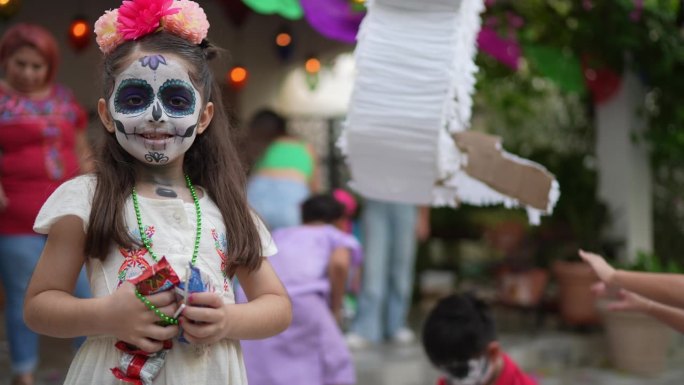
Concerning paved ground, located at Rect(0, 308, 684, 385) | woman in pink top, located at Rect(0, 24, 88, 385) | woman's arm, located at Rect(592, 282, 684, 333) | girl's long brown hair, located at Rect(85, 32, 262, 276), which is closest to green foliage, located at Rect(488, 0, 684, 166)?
paved ground, located at Rect(0, 308, 684, 385)

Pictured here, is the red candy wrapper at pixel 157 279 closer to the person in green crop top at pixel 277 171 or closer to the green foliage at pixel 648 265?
the person in green crop top at pixel 277 171

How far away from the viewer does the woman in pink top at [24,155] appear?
3.71 meters

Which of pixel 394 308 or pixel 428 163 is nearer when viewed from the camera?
pixel 428 163

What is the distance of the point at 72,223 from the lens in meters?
1.65

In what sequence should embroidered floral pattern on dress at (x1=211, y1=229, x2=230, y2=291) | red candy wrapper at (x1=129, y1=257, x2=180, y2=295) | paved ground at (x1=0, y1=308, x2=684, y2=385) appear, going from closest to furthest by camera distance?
1. red candy wrapper at (x1=129, y1=257, x2=180, y2=295)
2. embroidered floral pattern on dress at (x1=211, y1=229, x2=230, y2=291)
3. paved ground at (x1=0, y1=308, x2=684, y2=385)

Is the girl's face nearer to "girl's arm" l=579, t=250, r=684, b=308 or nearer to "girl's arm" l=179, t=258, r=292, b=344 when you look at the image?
"girl's arm" l=179, t=258, r=292, b=344

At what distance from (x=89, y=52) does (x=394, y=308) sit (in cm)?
288

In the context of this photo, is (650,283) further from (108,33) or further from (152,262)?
(108,33)

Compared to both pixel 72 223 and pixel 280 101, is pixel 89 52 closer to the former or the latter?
pixel 280 101

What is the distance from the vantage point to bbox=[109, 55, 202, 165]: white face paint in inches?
66.4

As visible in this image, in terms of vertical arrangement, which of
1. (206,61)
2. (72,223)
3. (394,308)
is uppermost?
(206,61)

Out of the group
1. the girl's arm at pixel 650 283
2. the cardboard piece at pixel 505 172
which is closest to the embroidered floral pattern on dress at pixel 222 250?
the cardboard piece at pixel 505 172

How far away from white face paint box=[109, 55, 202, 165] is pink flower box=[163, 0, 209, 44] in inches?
2.4

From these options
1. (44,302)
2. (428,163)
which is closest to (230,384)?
(44,302)
